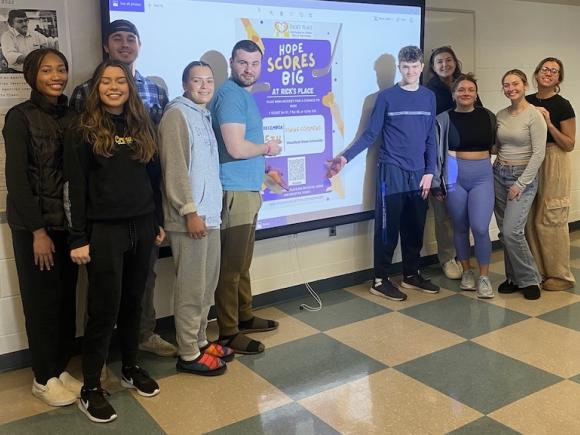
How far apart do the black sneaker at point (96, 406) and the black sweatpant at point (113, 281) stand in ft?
0.11

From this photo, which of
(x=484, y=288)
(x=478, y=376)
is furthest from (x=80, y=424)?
(x=484, y=288)

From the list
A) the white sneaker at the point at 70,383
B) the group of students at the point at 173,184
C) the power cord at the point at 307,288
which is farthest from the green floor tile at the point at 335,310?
the white sneaker at the point at 70,383

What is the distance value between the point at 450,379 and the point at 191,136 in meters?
1.64

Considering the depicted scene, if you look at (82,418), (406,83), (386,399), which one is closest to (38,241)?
(82,418)

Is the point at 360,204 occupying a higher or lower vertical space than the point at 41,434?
higher

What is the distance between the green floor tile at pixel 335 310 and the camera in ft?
11.4

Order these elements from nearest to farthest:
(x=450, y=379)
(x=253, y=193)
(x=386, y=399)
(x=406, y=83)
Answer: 1. (x=386, y=399)
2. (x=450, y=379)
3. (x=253, y=193)
4. (x=406, y=83)

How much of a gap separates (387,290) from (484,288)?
0.63 metres

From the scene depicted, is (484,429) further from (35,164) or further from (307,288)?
(35,164)

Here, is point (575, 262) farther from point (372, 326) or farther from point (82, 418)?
point (82, 418)

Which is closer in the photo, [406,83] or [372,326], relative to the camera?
[372,326]

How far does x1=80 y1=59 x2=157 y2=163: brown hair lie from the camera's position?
2.28 m

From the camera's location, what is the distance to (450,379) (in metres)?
2.71

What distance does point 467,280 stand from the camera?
3973 millimetres
